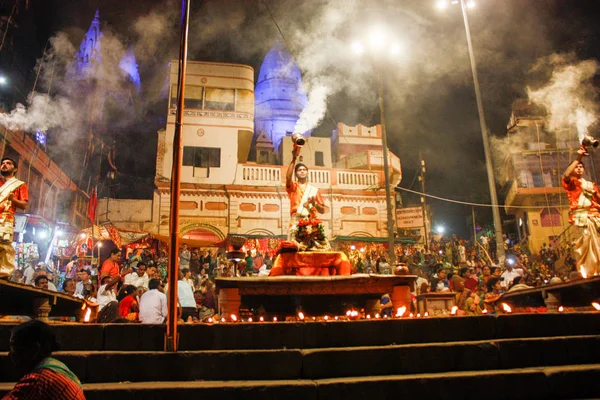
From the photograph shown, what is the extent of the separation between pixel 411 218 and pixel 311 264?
1860 centimetres

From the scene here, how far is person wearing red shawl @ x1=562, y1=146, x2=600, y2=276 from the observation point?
8047 millimetres

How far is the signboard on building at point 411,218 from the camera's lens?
81.6ft

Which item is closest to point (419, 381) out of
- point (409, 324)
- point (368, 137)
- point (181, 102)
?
point (409, 324)

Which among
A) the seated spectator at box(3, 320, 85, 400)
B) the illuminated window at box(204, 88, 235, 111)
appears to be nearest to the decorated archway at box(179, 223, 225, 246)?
the illuminated window at box(204, 88, 235, 111)

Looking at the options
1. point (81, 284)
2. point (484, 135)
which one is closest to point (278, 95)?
point (484, 135)

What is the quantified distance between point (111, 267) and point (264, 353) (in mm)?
9328

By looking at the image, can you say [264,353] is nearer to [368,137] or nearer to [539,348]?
[539,348]

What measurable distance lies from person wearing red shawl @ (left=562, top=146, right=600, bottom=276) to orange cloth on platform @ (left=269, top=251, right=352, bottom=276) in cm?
470

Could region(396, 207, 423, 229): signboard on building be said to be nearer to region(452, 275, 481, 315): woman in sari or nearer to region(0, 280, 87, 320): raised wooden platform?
region(452, 275, 481, 315): woman in sari

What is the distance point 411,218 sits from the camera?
2531 cm

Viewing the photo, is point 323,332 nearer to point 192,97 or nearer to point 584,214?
point 584,214

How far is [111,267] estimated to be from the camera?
12.1 meters

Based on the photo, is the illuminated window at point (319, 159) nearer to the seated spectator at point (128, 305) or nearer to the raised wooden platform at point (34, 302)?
the seated spectator at point (128, 305)

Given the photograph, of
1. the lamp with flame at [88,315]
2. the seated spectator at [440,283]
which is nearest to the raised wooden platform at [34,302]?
the lamp with flame at [88,315]
